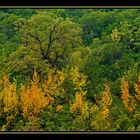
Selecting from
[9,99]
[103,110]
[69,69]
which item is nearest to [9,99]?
[9,99]

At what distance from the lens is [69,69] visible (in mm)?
3674

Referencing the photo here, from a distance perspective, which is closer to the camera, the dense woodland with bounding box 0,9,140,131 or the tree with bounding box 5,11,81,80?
the dense woodland with bounding box 0,9,140,131

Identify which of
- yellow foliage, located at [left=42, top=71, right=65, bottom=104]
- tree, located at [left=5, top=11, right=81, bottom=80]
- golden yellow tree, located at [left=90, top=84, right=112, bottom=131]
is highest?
tree, located at [left=5, top=11, right=81, bottom=80]

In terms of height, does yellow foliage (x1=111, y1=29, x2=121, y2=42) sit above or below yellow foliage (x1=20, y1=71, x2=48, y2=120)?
above

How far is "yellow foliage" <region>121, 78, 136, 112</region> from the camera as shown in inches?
142

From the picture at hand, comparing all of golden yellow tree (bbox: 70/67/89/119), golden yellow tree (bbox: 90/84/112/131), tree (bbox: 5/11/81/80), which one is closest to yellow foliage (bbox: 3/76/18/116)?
tree (bbox: 5/11/81/80)

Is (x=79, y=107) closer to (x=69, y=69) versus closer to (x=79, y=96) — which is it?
(x=79, y=96)

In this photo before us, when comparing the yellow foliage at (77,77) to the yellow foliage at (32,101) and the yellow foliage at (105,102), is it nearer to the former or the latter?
the yellow foliage at (105,102)

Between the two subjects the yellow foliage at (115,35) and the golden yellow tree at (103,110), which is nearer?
the golden yellow tree at (103,110)

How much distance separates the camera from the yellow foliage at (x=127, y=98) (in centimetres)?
360

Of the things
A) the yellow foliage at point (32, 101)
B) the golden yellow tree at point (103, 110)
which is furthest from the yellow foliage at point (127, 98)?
the yellow foliage at point (32, 101)

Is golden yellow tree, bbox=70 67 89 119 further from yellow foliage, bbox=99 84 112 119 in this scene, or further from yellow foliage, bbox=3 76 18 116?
yellow foliage, bbox=3 76 18 116

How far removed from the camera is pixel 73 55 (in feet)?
12.2

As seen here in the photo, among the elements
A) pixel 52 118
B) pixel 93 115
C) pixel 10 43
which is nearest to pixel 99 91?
pixel 93 115
